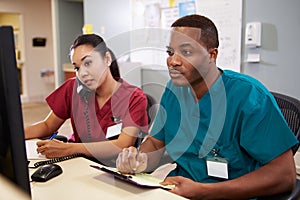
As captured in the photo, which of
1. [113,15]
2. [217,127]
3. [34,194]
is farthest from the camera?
[113,15]

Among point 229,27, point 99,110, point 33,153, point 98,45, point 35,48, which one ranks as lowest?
point 33,153

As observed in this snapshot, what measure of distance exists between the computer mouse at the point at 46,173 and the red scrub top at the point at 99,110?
1.46 ft

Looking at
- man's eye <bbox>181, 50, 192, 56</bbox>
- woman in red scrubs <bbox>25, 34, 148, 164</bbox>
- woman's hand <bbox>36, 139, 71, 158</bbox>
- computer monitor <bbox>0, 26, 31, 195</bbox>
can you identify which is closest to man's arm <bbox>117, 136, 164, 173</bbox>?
woman in red scrubs <bbox>25, 34, 148, 164</bbox>

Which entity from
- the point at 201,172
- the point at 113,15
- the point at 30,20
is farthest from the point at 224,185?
the point at 30,20

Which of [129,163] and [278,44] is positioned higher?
[278,44]

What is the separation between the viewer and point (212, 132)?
1.18 m

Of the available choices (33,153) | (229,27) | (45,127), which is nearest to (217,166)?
(33,153)

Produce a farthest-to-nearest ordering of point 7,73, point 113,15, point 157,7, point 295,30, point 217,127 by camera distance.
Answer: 1. point 113,15
2. point 157,7
3. point 295,30
4. point 217,127
5. point 7,73

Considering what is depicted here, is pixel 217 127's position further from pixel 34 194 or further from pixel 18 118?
pixel 18 118

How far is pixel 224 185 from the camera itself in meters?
1.04

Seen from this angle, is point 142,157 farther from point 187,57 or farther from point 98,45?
point 98,45

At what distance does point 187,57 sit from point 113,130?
1.78 feet

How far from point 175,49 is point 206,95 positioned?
0.71ft

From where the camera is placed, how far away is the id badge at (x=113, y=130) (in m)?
1.49
